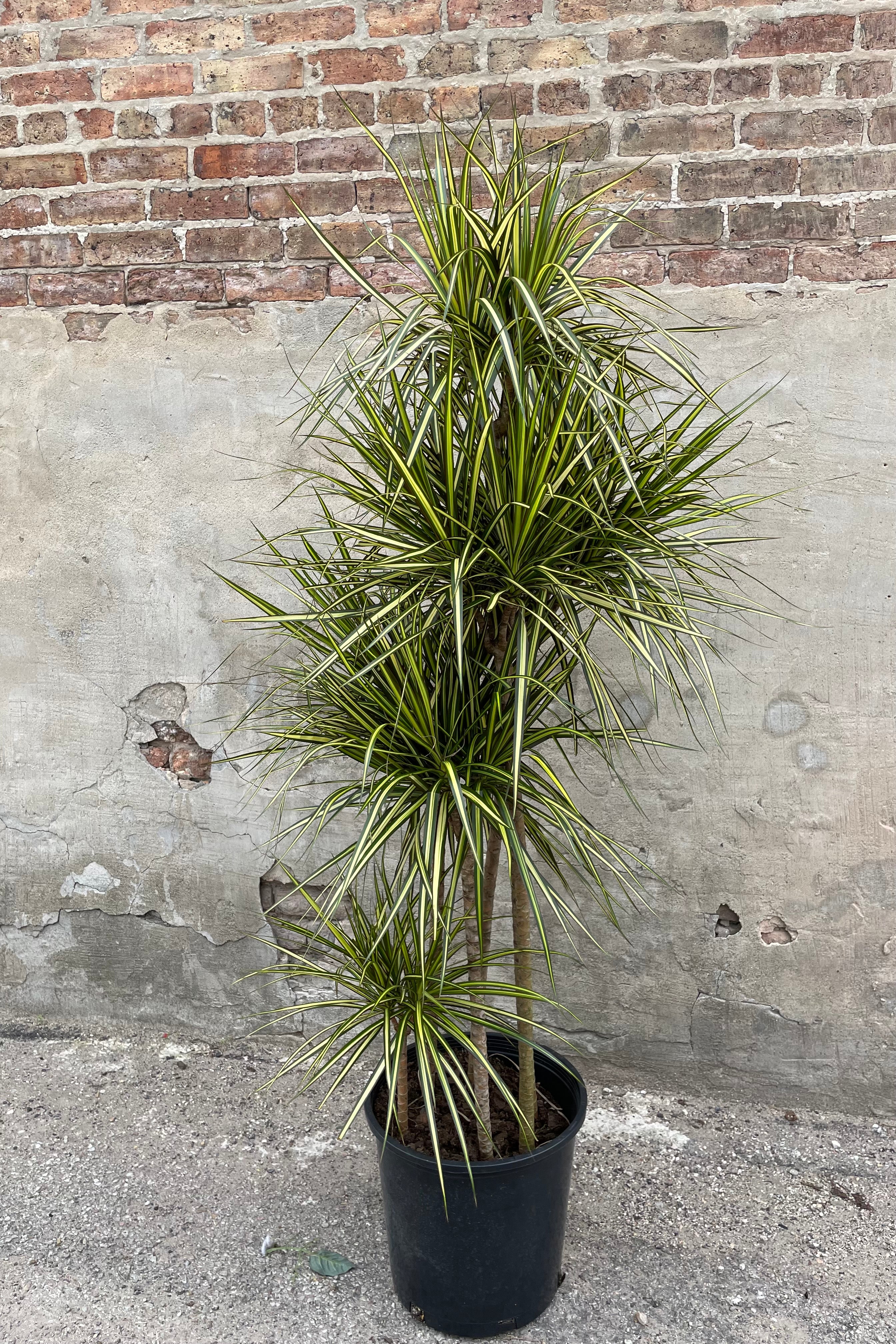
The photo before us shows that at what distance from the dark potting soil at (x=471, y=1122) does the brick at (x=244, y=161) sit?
1882mm

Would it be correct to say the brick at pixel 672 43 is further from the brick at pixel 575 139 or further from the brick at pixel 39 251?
the brick at pixel 39 251

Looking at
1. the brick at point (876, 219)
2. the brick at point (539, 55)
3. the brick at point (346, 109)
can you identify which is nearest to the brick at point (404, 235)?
the brick at point (346, 109)

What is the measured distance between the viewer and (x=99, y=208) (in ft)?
7.75

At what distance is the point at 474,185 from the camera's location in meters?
2.15

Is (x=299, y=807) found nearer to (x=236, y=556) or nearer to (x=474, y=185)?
(x=236, y=556)

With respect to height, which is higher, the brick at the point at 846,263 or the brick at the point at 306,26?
the brick at the point at 306,26

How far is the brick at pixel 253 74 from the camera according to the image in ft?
7.29

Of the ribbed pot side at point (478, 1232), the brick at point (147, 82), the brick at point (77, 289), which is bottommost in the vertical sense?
the ribbed pot side at point (478, 1232)

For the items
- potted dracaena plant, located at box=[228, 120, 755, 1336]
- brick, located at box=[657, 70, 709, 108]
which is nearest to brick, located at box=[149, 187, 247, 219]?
potted dracaena plant, located at box=[228, 120, 755, 1336]

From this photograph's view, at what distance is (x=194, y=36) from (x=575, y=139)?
34.5 inches

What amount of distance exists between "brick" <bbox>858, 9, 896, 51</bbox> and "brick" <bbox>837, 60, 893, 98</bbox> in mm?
26

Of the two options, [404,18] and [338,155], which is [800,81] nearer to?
[404,18]

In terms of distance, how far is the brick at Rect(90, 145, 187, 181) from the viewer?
7.56 ft

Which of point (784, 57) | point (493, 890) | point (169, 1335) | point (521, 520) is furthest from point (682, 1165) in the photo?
point (784, 57)
